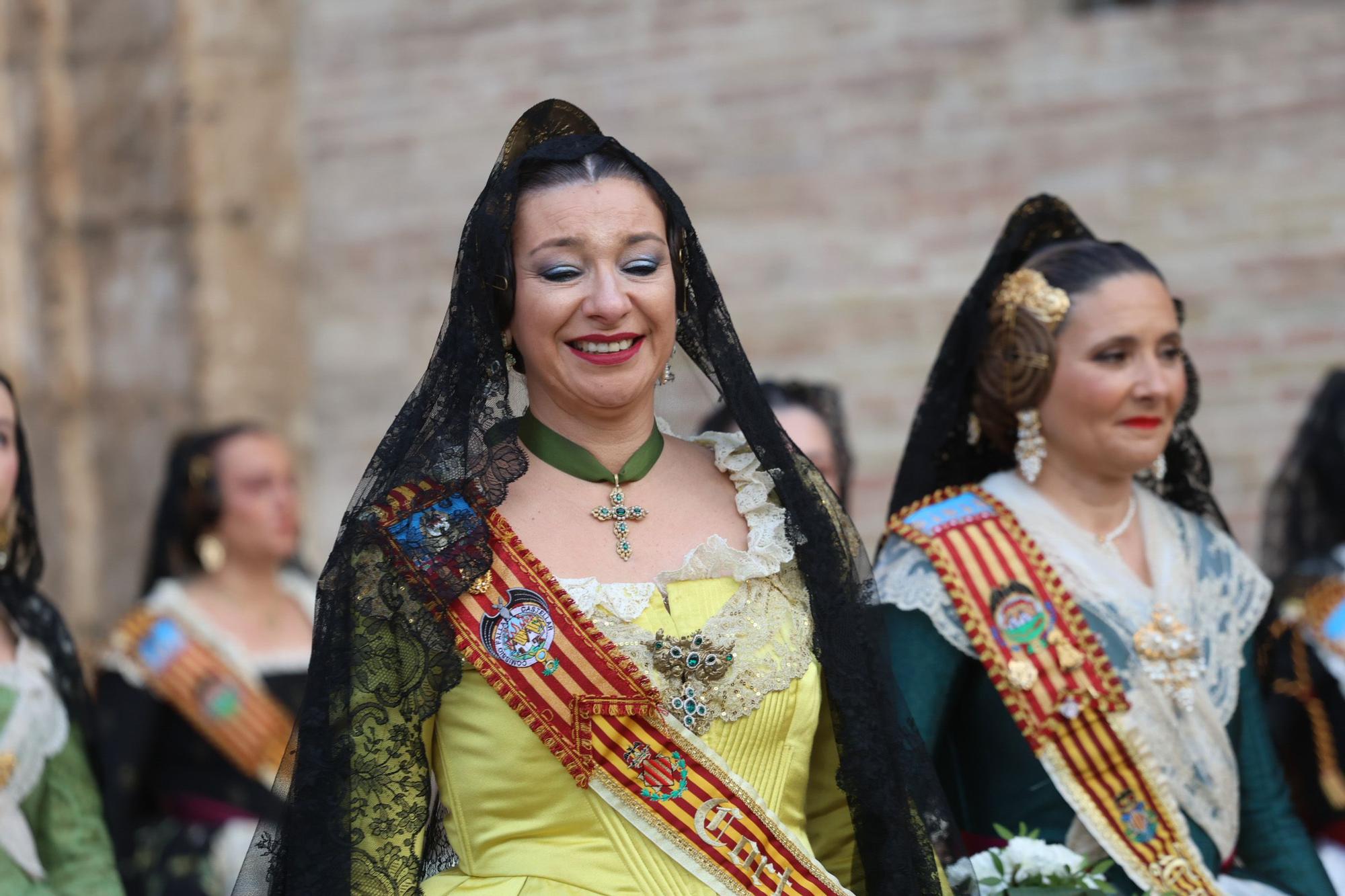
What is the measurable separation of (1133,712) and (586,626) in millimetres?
1347

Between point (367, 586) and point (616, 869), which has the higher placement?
point (367, 586)

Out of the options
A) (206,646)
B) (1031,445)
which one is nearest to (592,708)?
(1031,445)

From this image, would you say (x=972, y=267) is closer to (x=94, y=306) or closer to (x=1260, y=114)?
(x=1260, y=114)

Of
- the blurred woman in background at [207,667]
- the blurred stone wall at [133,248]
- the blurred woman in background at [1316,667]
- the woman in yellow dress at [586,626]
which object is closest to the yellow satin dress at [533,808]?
the woman in yellow dress at [586,626]

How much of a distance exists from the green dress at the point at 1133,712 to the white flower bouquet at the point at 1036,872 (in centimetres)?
23

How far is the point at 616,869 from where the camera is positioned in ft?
8.76

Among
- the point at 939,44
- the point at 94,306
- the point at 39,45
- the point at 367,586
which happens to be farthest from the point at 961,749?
the point at 39,45

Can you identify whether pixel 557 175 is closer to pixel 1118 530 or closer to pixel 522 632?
pixel 522 632

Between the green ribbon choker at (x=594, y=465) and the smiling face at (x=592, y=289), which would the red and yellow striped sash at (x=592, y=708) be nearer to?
the green ribbon choker at (x=594, y=465)

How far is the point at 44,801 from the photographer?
147 inches

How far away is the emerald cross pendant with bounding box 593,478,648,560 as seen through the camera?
282 cm

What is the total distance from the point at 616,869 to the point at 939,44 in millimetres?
5317

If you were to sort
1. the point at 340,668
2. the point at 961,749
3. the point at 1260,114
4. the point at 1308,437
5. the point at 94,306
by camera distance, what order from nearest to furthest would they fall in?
the point at 340,668, the point at 961,749, the point at 1308,437, the point at 1260,114, the point at 94,306

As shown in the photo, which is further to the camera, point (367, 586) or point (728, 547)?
point (728, 547)
